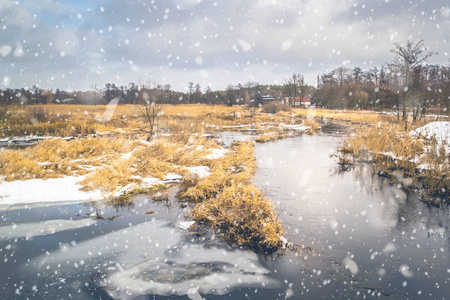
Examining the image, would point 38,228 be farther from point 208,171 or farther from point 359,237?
point 359,237

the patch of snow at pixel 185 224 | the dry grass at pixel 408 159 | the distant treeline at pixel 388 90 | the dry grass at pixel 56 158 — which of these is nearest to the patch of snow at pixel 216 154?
the dry grass at pixel 56 158

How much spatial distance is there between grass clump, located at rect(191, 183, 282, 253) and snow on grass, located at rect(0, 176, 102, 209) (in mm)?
4309

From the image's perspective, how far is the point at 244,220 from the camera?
6.65 metres

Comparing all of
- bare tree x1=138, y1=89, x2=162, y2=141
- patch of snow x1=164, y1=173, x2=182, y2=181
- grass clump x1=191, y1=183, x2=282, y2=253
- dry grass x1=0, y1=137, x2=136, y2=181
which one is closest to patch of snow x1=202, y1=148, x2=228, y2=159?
patch of snow x1=164, y1=173, x2=182, y2=181

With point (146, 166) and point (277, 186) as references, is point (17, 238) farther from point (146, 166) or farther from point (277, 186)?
point (277, 186)

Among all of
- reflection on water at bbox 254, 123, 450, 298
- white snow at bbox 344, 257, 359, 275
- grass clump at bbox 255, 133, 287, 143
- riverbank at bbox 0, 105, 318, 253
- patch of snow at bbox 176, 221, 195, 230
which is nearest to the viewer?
reflection on water at bbox 254, 123, 450, 298

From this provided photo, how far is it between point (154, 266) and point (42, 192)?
20.4 feet

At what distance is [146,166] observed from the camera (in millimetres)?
12141

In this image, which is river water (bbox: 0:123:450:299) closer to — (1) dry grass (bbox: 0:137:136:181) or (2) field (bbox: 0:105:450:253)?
(2) field (bbox: 0:105:450:253)

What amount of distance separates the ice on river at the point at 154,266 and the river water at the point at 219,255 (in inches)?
0.7

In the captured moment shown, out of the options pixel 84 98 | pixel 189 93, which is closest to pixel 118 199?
pixel 84 98

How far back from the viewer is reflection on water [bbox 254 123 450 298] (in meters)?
4.93

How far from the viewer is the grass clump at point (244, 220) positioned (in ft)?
20.2

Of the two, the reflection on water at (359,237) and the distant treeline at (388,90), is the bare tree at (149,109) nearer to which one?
the reflection on water at (359,237)
